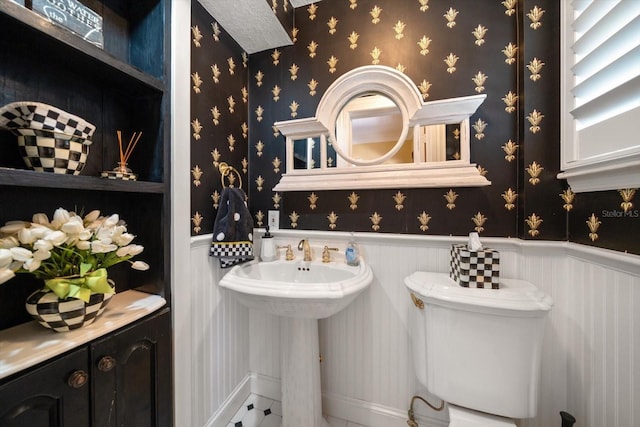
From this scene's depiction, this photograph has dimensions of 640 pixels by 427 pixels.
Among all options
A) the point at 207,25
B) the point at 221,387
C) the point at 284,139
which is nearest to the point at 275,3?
the point at 207,25

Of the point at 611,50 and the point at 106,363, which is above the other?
the point at 611,50

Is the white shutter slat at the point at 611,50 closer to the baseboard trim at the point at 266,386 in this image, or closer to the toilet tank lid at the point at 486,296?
the toilet tank lid at the point at 486,296

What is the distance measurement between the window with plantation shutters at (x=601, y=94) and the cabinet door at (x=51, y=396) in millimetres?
1641

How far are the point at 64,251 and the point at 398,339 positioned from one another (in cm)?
136

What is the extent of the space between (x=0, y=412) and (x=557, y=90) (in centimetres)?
198

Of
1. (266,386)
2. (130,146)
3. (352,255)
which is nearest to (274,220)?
(352,255)

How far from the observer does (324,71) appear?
1362mm

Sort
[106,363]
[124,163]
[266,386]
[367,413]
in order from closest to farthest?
1. [106,363]
2. [124,163]
3. [367,413]
4. [266,386]

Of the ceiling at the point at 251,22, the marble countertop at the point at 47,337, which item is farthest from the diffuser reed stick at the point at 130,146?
the ceiling at the point at 251,22

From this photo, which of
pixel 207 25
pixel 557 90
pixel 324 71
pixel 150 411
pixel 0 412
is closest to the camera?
pixel 0 412

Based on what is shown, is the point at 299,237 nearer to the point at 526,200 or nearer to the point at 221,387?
the point at 221,387

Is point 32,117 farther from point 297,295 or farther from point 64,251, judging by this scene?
point 297,295

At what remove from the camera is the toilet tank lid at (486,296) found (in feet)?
2.72

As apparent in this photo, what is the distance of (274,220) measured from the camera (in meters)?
1.46
